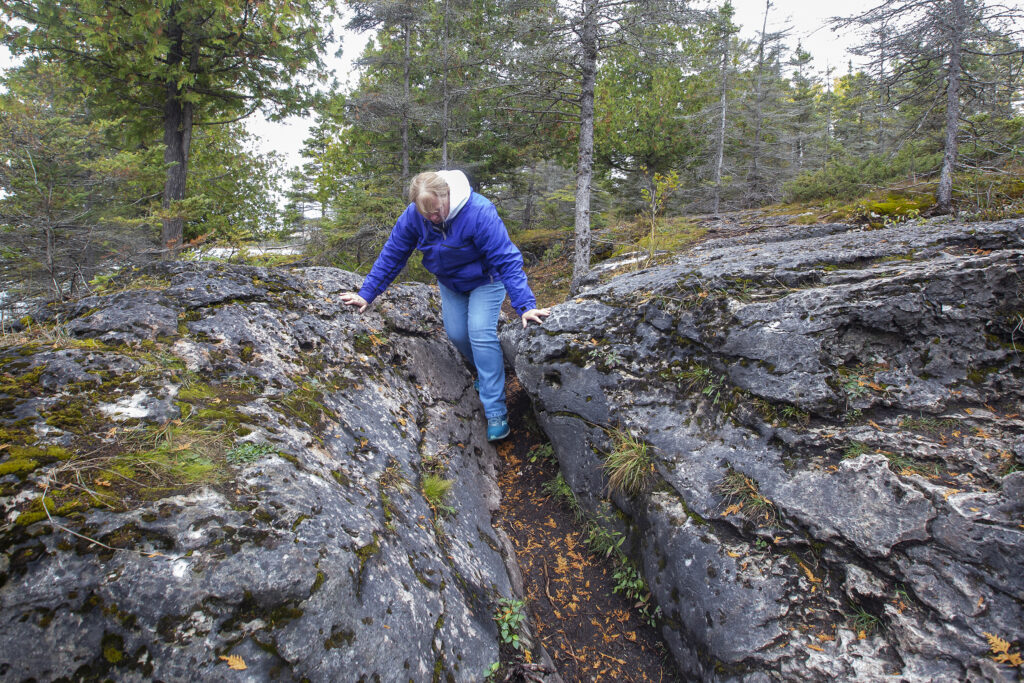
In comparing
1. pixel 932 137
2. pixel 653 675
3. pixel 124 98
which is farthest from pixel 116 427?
pixel 932 137

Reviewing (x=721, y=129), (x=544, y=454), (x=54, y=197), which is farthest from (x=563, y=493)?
(x=721, y=129)

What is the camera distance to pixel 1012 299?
10.1 ft

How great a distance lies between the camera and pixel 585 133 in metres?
8.09

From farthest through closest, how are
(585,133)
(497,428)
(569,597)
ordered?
1. (585,133)
2. (497,428)
3. (569,597)

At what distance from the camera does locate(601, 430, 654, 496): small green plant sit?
10.7 ft

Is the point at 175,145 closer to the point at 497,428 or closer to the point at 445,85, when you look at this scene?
the point at 445,85

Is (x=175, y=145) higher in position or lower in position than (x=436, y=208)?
higher

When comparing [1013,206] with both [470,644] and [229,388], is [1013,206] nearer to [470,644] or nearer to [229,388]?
[470,644]

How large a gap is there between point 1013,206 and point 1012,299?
14.0 ft

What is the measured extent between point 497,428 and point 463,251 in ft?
5.95

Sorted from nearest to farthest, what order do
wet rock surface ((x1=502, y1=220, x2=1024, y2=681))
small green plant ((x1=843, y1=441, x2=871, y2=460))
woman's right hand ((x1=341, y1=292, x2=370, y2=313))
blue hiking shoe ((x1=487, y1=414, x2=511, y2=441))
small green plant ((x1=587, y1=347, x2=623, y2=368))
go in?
wet rock surface ((x1=502, y1=220, x2=1024, y2=681)) < small green plant ((x1=843, y1=441, x2=871, y2=460)) < small green plant ((x1=587, y1=347, x2=623, y2=368)) < woman's right hand ((x1=341, y1=292, x2=370, y2=313)) < blue hiking shoe ((x1=487, y1=414, x2=511, y2=441))

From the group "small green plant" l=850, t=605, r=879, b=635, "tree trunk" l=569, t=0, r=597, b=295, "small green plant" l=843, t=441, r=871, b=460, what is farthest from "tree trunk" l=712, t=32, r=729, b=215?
"small green plant" l=850, t=605, r=879, b=635

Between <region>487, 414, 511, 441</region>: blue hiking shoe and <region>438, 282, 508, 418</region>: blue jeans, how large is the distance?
0.18 feet

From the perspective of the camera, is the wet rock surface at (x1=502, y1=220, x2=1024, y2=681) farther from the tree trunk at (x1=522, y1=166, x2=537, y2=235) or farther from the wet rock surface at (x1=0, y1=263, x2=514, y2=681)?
the tree trunk at (x1=522, y1=166, x2=537, y2=235)
